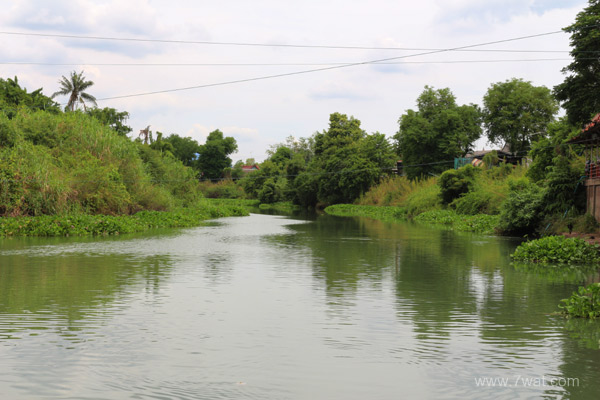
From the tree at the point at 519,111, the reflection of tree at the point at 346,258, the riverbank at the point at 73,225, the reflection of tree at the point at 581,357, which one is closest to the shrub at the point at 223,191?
the tree at the point at 519,111

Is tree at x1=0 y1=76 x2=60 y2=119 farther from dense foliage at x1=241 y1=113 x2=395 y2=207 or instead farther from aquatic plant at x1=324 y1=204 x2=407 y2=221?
aquatic plant at x1=324 y1=204 x2=407 y2=221

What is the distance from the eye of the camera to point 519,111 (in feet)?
203

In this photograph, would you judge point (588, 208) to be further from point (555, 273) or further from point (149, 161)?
point (149, 161)

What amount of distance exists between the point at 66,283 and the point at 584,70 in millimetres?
27440

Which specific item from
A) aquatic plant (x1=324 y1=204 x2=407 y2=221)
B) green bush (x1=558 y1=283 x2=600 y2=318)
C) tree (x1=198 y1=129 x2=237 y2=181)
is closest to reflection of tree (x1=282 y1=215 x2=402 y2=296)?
green bush (x1=558 y1=283 x2=600 y2=318)

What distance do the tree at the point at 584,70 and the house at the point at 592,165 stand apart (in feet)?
15.9

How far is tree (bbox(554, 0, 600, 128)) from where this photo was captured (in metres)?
30.8

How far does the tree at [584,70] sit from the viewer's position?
30.8 m

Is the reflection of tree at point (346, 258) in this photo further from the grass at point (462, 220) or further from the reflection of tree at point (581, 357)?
the grass at point (462, 220)

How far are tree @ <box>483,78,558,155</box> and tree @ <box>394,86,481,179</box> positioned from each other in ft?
8.98

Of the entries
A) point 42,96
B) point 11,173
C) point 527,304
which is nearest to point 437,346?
point 527,304

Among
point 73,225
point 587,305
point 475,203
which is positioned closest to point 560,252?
point 587,305

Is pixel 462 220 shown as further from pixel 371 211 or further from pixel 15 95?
pixel 15 95

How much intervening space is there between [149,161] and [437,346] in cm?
4088
